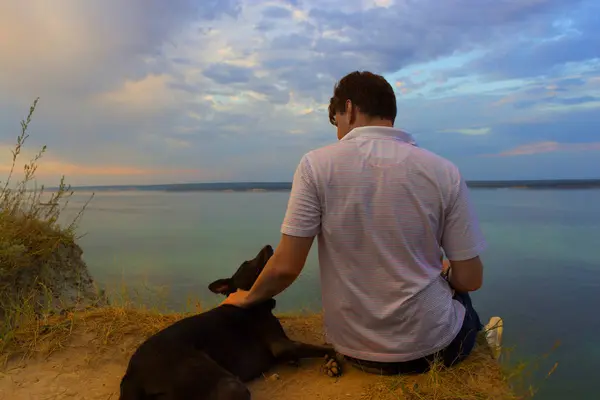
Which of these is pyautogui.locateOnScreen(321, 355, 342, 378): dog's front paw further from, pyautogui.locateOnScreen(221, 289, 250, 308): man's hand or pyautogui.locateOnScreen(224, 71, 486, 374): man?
pyautogui.locateOnScreen(221, 289, 250, 308): man's hand

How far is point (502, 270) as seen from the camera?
12.2 metres

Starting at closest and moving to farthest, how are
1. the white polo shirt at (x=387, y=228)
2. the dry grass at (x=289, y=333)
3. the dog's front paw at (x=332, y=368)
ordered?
the white polo shirt at (x=387, y=228), the dry grass at (x=289, y=333), the dog's front paw at (x=332, y=368)

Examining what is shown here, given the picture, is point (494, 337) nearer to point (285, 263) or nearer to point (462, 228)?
point (462, 228)

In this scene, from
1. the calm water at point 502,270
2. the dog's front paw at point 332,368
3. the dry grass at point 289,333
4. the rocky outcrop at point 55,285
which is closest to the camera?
the dry grass at point 289,333

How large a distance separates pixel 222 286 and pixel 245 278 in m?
0.23

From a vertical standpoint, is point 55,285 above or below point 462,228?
below

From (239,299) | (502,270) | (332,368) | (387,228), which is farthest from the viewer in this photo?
(502,270)

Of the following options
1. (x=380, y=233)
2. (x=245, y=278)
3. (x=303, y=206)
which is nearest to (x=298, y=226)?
(x=303, y=206)

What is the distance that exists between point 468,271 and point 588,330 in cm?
745

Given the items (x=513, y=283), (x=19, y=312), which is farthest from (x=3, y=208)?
(x=513, y=283)

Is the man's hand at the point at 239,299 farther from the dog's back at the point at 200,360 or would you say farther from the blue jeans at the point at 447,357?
the blue jeans at the point at 447,357

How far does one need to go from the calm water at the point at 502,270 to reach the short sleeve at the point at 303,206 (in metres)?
3.23

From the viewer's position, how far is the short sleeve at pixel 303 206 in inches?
104

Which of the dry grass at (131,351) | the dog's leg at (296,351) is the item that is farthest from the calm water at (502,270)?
the dog's leg at (296,351)
